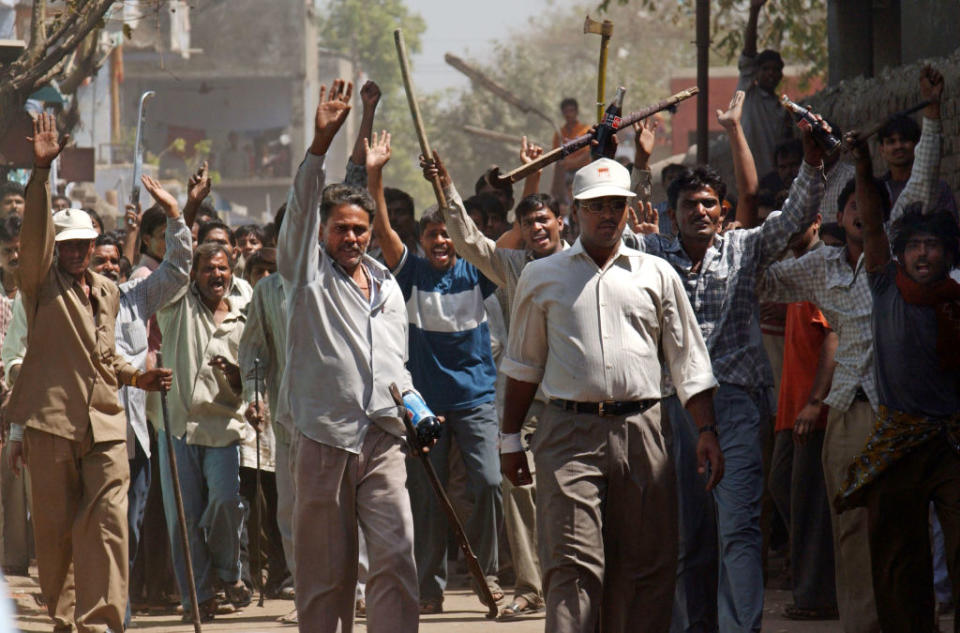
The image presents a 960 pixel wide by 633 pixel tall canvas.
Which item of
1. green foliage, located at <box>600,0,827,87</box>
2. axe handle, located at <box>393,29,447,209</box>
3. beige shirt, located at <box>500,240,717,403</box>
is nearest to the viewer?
beige shirt, located at <box>500,240,717,403</box>

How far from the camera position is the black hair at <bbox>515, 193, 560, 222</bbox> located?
29.1ft

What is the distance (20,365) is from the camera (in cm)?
857

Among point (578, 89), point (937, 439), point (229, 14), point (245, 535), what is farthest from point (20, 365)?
point (578, 89)

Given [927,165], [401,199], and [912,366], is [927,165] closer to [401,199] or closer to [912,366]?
[912,366]

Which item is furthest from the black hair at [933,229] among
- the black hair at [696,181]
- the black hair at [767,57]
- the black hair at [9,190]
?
the black hair at [9,190]

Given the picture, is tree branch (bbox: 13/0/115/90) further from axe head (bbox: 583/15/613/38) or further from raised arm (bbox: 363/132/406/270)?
axe head (bbox: 583/15/613/38)

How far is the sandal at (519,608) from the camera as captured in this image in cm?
895

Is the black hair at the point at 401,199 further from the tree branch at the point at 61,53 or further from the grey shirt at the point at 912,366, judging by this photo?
the tree branch at the point at 61,53

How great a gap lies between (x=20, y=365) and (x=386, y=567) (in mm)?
2886

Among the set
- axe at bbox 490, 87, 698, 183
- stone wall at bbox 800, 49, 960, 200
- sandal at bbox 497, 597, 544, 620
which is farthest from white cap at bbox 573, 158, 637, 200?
stone wall at bbox 800, 49, 960, 200

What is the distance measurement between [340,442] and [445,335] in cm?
253

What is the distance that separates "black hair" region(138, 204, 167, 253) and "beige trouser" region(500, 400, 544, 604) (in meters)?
2.55

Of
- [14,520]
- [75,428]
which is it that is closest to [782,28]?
[14,520]

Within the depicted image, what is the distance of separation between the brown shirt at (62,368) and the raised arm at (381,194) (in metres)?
1.58
